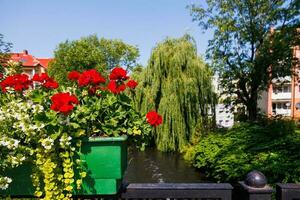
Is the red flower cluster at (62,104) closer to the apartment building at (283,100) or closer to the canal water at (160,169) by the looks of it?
the canal water at (160,169)

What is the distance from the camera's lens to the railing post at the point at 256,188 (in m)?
1.61

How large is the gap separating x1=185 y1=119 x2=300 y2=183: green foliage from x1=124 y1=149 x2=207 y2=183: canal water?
641 mm

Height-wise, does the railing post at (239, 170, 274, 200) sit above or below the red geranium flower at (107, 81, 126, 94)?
below

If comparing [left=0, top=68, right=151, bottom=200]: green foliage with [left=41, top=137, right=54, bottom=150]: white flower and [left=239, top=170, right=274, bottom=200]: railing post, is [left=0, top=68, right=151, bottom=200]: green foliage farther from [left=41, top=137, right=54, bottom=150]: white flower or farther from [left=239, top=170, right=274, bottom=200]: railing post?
[left=239, top=170, right=274, bottom=200]: railing post

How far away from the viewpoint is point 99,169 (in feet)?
5.33

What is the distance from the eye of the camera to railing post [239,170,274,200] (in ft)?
5.28

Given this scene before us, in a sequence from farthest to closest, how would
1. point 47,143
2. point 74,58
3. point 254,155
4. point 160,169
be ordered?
point 74,58, point 160,169, point 254,155, point 47,143

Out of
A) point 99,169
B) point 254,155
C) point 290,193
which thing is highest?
point 99,169

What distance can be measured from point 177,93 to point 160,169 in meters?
3.66

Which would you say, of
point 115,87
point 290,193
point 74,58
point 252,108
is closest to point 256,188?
point 290,193

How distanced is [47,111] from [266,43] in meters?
13.3

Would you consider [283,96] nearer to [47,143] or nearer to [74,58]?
[74,58]

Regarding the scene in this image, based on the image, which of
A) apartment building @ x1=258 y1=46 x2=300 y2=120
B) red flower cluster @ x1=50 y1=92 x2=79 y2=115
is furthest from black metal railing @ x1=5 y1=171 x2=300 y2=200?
apartment building @ x1=258 y1=46 x2=300 y2=120

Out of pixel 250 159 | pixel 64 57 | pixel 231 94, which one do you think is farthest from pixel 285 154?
pixel 64 57
